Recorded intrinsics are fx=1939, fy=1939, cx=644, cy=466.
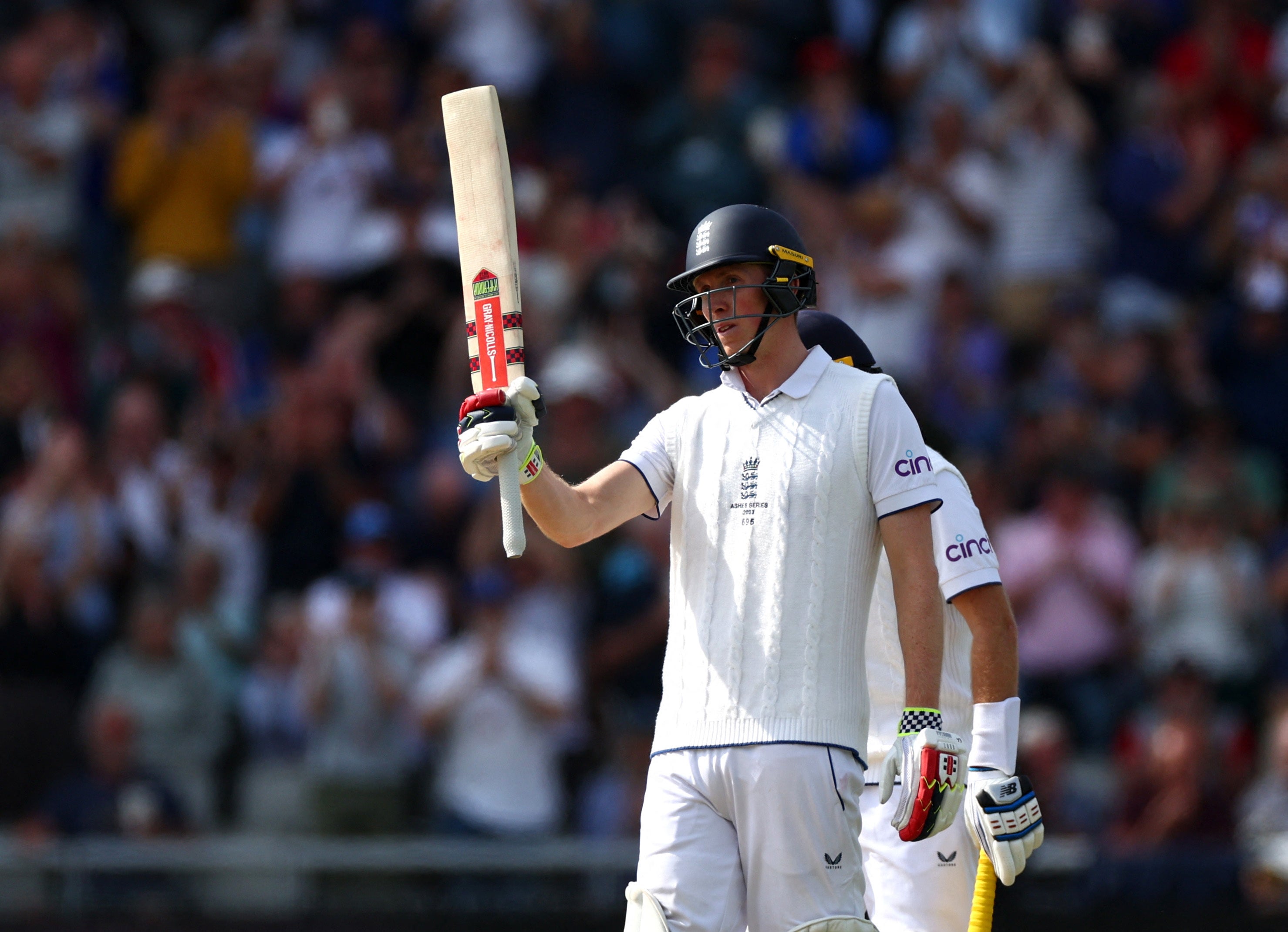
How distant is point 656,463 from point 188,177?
7949 millimetres

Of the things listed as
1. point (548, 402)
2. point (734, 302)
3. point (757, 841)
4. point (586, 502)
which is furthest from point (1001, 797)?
point (548, 402)

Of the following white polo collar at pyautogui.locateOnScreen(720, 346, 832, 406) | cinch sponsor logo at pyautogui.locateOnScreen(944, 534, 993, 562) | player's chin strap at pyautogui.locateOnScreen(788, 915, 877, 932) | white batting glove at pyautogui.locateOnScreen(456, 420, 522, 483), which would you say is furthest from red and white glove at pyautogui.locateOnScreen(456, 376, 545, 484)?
player's chin strap at pyautogui.locateOnScreen(788, 915, 877, 932)

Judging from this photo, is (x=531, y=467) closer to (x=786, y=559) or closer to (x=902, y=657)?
(x=786, y=559)

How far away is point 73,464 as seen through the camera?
35.8 feet

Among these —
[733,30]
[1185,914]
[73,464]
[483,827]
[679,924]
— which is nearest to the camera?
[679,924]

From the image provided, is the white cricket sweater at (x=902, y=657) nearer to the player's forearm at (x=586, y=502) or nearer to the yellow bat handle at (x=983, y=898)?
the yellow bat handle at (x=983, y=898)

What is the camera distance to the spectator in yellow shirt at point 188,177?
41.2 feet

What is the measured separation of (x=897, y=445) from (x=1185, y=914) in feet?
13.9

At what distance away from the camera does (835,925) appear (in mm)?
4902

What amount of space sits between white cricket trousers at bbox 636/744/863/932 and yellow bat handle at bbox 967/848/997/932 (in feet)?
1.73

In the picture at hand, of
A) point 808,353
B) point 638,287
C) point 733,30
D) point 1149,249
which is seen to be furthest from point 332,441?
point 808,353

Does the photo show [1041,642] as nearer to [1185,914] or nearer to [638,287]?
[1185,914]

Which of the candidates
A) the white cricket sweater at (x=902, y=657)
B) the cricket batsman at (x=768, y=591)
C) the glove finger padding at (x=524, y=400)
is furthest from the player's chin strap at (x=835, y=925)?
the glove finger padding at (x=524, y=400)

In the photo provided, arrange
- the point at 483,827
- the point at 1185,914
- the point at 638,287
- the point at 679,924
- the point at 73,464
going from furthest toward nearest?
1. the point at 638,287
2. the point at 73,464
3. the point at 483,827
4. the point at 1185,914
5. the point at 679,924
